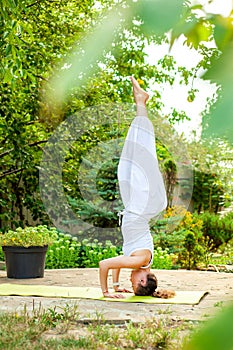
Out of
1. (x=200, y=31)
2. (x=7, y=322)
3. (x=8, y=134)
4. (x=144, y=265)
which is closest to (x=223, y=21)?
(x=200, y=31)

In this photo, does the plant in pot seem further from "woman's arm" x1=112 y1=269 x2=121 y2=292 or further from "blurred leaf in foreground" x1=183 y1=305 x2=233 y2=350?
"blurred leaf in foreground" x1=183 y1=305 x2=233 y2=350

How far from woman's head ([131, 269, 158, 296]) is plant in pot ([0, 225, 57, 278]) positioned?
1398 millimetres

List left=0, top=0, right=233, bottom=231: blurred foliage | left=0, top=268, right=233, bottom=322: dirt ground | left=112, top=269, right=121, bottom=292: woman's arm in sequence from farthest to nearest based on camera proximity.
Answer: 1. left=0, top=0, right=233, bottom=231: blurred foliage
2. left=112, top=269, right=121, bottom=292: woman's arm
3. left=0, top=268, right=233, bottom=322: dirt ground

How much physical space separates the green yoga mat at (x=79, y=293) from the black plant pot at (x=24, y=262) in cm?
55

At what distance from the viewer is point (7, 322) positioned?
3.53 meters

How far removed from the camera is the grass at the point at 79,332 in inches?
125

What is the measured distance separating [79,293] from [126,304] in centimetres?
57

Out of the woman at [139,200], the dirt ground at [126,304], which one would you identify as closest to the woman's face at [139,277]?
the woman at [139,200]

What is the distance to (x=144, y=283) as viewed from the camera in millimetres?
4793

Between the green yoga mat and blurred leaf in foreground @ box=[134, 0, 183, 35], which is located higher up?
blurred leaf in foreground @ box=[134, 0, 183, 35]

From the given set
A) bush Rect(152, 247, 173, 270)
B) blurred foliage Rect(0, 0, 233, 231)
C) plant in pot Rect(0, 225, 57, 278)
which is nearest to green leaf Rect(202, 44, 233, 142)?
blurred foliage Rect(0, 0, 233, 231)

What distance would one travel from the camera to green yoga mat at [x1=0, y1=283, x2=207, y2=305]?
4.58m

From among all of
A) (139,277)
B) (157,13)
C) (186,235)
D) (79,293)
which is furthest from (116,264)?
(157,13)

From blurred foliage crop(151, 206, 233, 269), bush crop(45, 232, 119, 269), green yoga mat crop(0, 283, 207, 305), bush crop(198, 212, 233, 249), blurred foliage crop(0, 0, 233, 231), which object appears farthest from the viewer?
bush crop(198, 212, 233, 249)
